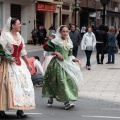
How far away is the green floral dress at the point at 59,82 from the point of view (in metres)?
9.09

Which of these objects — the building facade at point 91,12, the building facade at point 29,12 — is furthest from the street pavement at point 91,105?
the building facade at point 91,12

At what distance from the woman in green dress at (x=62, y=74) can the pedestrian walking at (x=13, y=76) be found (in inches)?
47.2

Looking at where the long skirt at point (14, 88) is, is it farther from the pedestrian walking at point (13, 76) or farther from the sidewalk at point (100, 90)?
the sidewalk at point (100, 90)

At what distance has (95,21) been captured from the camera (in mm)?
60750

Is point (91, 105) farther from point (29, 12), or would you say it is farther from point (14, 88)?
point (29, 12)

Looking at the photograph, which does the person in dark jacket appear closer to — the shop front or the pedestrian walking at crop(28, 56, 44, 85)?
the pedestrian walking at crop(28, 56, 44, 85)

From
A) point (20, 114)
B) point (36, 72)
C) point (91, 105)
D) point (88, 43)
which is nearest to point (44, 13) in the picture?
point (88, 43)

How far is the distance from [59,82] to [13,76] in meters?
1.53

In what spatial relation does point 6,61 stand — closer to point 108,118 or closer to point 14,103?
point 14,103


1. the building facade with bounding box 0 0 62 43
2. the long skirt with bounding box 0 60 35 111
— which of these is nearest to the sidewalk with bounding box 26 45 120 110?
the long skirt with bounding box 0 60 35 111

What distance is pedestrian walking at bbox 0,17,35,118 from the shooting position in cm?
777

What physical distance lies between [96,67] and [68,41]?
9.27 m

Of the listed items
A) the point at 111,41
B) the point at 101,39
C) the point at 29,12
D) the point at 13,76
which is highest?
the point at 29,12

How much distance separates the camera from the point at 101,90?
39.4 ft
